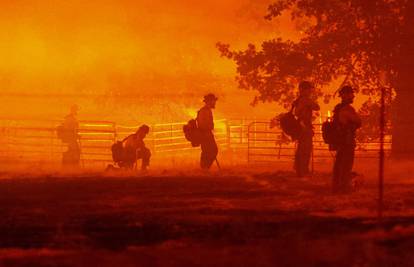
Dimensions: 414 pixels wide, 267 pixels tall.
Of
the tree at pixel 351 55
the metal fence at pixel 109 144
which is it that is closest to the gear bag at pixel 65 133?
the metal fence at pixel 109 144

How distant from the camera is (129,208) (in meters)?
10.9

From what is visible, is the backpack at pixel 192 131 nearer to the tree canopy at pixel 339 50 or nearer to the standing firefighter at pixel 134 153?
the standing firefighter at pixel 134 153

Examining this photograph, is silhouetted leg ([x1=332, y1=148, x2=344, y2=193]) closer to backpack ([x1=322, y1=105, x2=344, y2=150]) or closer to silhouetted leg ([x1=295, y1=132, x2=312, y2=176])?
backpack ([x1=322, y1=105, x2=344, y2=150])

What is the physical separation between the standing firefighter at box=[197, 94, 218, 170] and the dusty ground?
3049 mm

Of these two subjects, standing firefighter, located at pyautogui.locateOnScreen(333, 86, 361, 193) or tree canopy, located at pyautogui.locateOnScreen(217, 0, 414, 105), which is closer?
standing firefighter, located at pyautogui.locateOnScreen(333, 86, 361, 193)

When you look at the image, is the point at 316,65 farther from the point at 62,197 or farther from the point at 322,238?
the point at 322,238

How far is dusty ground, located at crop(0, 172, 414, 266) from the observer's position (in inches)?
293

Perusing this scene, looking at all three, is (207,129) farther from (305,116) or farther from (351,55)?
(351,55)

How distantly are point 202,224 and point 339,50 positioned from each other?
11.9m

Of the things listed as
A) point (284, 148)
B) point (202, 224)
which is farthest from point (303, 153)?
point (284, 148)

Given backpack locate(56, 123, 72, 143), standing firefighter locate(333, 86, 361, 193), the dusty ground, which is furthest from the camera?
backpack locate(56, 123, 72, 143)

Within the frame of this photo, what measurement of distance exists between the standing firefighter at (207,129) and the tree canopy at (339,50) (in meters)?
3.76

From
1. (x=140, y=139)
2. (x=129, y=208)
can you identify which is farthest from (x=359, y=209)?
(x=140, y=139)

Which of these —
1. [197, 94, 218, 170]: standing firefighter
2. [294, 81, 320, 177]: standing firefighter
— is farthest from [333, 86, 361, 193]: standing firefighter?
[197, 94, 218, 170]: standing firefighter
